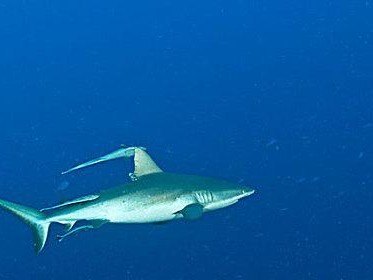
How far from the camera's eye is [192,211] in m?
5.65

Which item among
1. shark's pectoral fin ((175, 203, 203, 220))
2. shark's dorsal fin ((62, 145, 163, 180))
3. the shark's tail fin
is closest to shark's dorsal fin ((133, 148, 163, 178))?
shark's dorsal fin ((62, 145, 163, 180))

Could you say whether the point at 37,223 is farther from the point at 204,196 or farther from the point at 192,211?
the point at 204,196

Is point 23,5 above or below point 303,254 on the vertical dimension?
above

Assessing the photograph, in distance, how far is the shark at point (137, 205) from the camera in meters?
5.61

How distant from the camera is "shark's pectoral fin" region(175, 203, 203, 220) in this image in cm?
564

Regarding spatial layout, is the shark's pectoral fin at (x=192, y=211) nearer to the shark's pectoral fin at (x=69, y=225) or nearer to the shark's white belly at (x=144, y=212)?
the shark's white belly at (x=144, y=212)

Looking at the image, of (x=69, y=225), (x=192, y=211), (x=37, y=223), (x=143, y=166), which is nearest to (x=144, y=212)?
(x=192, y=211)

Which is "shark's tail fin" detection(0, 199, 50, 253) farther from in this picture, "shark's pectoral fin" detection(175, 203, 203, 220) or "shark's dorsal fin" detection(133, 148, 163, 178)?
"shark's pectoral fin" detection(175, 203, 203, 220)

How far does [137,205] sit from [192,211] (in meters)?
0.52

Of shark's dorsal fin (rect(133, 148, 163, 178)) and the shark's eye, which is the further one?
shark's dorsal fin (rect(133, 148, 163, 178))

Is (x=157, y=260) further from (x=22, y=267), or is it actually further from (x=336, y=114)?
(x=336, y=114)

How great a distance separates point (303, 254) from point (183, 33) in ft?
235

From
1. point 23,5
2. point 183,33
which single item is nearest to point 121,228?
point 183,33

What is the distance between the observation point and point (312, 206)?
20281 mm
